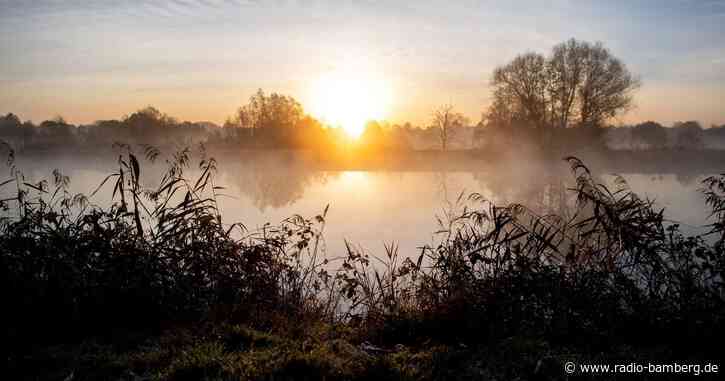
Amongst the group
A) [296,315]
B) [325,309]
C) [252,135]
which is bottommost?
[325,309]

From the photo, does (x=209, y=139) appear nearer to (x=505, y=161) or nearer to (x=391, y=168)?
(x=391, y=168)

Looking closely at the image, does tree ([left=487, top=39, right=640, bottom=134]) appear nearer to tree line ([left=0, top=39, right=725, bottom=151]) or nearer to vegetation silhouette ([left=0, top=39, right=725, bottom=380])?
tree line ([left=0, top=39, right=725, bottom=151])

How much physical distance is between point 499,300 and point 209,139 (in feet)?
148

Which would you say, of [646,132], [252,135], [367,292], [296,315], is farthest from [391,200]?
[646,132]

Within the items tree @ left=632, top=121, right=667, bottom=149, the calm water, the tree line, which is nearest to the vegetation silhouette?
the calm water

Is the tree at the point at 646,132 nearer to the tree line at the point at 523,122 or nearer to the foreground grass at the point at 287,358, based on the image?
the tree line at the point at 523,122

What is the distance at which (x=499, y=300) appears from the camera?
417 cm

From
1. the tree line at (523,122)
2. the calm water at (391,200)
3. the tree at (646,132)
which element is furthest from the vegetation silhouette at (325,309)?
the tree at (646,132)

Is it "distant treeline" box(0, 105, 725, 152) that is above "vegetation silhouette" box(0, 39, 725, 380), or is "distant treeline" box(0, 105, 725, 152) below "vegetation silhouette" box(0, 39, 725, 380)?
above

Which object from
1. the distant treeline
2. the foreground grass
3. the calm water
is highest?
the distant treeline

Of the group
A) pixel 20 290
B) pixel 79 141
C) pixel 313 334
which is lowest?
pixel 313 334

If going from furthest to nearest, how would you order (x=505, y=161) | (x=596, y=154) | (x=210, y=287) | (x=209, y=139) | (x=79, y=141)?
1. (x=209, y=139)
2. (x=79, y=141)
3. (x=505, y=161)
4. (x=596, y=154)
5. (x=210, y=287)

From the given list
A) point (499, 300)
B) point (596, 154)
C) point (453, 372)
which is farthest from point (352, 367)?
point (596, 154)

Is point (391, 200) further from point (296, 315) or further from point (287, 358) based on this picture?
point (287, 358)
